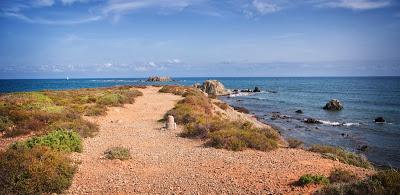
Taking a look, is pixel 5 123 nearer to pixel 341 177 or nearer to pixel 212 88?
pixel 341 177

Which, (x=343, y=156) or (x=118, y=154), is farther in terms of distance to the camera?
(x=343, y=156)

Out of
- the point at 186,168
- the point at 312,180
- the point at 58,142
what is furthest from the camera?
the point at 58,142

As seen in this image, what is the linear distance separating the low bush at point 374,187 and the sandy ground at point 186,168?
178cm

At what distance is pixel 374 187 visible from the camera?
8.15 metres

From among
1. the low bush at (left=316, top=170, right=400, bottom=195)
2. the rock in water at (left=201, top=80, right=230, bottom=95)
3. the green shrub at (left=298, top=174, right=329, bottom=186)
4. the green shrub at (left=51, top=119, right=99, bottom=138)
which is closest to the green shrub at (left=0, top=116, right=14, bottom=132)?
the green shrub at (left=51, top=119, right=99, bottom=138)

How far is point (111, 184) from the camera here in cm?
1057

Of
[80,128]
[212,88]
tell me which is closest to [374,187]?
[80,128]

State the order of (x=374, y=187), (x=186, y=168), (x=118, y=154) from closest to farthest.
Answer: (x=374, y=187), (x=186, y=168), (x=118, y=154)

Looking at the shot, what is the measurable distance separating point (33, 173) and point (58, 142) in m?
4.51

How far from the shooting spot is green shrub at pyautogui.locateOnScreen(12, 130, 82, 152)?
13.3 m

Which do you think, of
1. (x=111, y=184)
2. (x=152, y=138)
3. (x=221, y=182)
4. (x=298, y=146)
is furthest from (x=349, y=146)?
(x=111, y=184)

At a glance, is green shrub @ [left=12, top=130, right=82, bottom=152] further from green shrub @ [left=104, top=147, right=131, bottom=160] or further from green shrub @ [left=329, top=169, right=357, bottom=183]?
green shrub @ [left=329, top=169, right=357, bottom=183]

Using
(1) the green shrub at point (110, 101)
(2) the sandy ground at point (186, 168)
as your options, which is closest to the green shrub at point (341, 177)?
(2) the sandy ground at point (186, 168)

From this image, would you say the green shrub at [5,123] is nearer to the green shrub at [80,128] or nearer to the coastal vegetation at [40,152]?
the coastal vegetation at [40,152]
